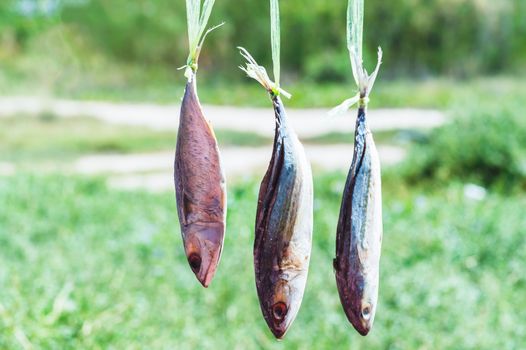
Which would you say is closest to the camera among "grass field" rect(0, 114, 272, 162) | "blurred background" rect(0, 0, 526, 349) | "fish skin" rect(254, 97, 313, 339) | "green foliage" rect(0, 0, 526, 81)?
"fish skin" rect(254, 97, 313, 339)

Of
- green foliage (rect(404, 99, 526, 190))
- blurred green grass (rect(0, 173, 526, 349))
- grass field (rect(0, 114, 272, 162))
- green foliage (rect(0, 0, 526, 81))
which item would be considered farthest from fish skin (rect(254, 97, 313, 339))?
green foliage (rect(0, 0, 526, 81))

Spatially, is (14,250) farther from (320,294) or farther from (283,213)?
(283,213)

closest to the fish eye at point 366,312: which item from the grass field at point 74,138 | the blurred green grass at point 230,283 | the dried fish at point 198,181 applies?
the dried fish at point 198,181

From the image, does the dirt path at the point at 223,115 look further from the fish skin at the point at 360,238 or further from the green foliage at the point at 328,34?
the fish skin at the point at 360,238

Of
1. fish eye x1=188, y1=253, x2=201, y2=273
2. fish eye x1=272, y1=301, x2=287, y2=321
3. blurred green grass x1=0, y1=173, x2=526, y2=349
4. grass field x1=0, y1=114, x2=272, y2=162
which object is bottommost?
grass field x1=0, y1=114, x2=272, y2=162

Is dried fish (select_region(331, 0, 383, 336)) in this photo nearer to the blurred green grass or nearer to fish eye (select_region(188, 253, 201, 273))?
fish eye (select_region(188, 253, 201, 273))

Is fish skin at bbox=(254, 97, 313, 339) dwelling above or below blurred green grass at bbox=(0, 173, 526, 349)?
above

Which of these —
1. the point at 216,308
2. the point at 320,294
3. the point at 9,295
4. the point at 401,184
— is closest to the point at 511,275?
the point at 320,294
